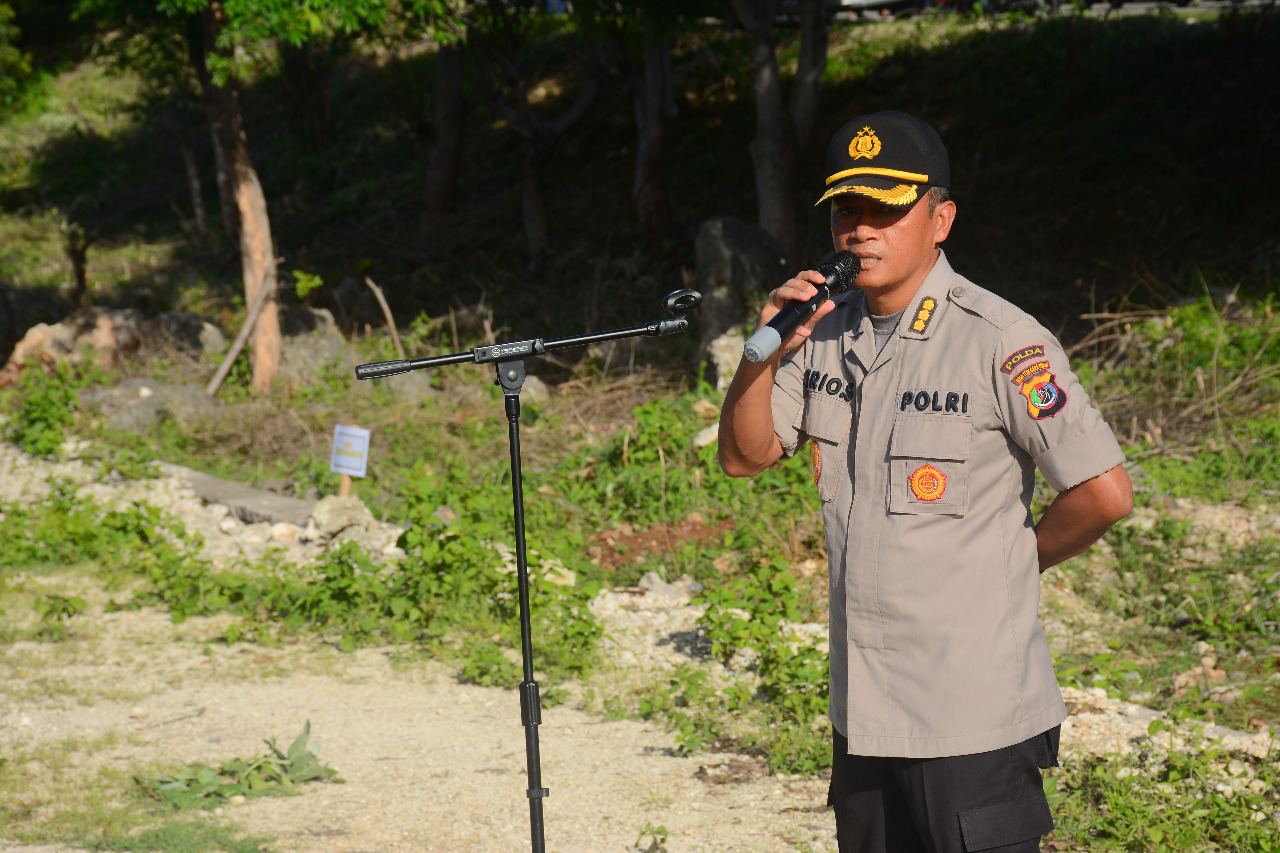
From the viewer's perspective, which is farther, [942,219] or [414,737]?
[414,737]

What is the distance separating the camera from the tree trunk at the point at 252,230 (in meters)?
10.5

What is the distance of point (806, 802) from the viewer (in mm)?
3926

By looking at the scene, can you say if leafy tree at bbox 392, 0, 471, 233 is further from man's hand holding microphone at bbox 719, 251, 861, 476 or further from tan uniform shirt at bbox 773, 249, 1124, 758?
tan uniform shirt at bbox 773, 249, 1124, 758

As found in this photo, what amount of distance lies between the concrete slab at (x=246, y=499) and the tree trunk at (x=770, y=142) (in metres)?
6.00

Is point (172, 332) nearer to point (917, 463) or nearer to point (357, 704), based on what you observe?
point (357, 704)

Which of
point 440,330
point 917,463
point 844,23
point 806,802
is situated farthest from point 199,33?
point 917,463

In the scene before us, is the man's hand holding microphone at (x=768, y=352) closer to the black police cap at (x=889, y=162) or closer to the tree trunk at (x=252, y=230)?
the black police cap at (x=889, y=162)

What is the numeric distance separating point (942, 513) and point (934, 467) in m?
0.09

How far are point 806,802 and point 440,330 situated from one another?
9200 millimetres

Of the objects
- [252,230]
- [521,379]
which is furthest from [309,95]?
[521,379]

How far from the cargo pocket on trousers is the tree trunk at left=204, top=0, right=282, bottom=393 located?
980 cm

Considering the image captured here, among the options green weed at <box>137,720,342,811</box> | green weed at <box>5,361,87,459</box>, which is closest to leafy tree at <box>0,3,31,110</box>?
green weed at <box>5,361,87,459</box>

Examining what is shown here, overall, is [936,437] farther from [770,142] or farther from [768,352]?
[770,142]

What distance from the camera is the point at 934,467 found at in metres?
2.03
